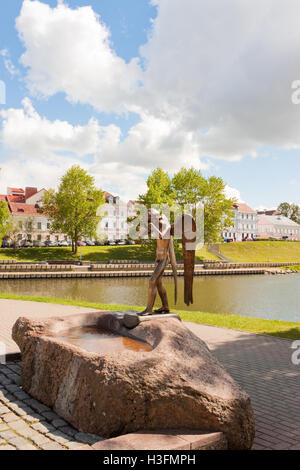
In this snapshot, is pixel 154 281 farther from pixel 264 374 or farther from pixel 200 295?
pixel 200 295

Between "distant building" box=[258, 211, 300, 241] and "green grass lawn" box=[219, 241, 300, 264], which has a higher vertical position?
"distant building" box=[258, 211, 300, 241]

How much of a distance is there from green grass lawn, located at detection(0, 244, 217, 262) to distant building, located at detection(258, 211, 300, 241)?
181 ft

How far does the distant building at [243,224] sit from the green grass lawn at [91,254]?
43.3 m

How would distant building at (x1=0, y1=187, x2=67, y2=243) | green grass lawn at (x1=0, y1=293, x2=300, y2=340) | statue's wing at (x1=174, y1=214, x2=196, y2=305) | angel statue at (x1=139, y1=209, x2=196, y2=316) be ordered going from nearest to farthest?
1. angel statue at (x1=139, y1=209, x2=196, y2=316)
2. statue's wing at (x1=174, y1=214, x2=196, y2=305)
3. green grass lawn at (x1=0, y1=293, x2=300, y2=340)
4. distant building at (x1=0, y1=187, x2=67, y2=243)

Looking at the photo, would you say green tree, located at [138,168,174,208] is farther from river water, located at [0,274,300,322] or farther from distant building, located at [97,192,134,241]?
distant building, located at [97,192,134,241]

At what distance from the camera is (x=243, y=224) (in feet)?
337

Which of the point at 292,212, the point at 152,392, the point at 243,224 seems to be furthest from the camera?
the point at 292,212

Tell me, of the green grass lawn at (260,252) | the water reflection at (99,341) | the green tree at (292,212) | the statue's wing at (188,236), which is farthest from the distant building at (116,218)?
the water reflection at (99,341)

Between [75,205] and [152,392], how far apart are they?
163 ft

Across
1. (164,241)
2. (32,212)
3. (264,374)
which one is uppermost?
(32,212)

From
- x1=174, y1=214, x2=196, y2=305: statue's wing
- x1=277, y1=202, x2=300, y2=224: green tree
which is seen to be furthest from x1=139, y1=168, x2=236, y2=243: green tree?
x1=277, y1=202, x2=300, y2=224: green tree

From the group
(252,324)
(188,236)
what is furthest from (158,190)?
(188,236)

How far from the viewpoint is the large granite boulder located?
4.51 metres

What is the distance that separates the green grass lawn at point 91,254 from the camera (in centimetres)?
5012
